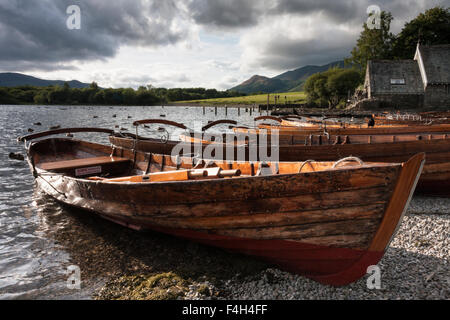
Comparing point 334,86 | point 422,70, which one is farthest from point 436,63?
point 334,86

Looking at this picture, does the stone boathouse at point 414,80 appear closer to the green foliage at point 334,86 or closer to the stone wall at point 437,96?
the stone wall at point 437,96

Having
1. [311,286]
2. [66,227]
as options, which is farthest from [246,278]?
[66,227]

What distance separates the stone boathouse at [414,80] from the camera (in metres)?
41.4

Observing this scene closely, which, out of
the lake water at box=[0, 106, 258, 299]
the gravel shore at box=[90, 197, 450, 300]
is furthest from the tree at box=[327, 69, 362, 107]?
the lake water at box=[0, 106, 258, 299]

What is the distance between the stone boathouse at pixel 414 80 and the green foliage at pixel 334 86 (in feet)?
45.7

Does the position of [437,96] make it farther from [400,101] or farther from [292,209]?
[292,209]

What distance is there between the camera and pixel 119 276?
17.3 feet

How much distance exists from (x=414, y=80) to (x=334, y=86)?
839 inches

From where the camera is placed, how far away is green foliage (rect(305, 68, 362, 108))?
6300 cm

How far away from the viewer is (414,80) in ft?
142

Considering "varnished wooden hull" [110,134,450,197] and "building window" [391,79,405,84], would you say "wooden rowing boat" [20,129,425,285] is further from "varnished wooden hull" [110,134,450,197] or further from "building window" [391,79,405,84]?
"building window" [391,79,405,84]

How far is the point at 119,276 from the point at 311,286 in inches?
136

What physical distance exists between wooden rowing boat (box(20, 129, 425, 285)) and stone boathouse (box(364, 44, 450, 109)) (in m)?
46.3

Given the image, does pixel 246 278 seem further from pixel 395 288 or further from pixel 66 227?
pixel 66 227
